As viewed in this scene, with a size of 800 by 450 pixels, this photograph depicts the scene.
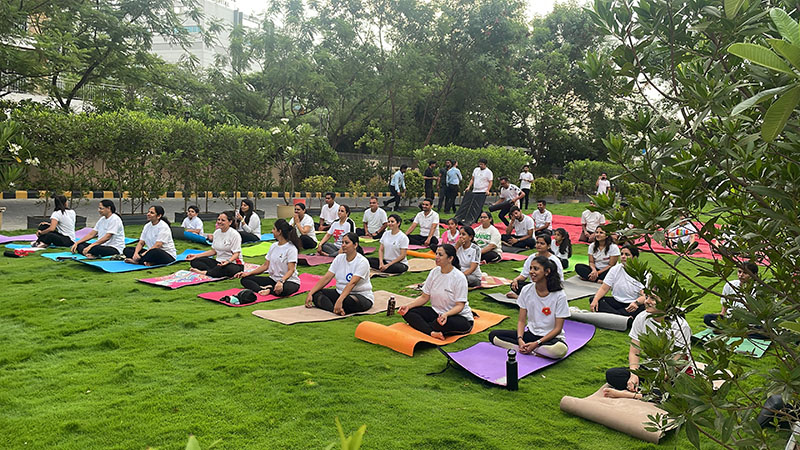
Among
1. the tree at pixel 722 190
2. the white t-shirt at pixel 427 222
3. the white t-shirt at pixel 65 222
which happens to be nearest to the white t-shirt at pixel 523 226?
the white t-shirt at pixel 427 222

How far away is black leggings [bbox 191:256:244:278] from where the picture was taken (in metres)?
8.99

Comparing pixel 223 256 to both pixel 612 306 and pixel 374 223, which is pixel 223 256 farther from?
pixel 612 306

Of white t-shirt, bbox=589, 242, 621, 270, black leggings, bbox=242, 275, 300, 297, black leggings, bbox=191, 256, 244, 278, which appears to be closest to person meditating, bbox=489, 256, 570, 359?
black leggings, bbox=242, 275, 300, 297

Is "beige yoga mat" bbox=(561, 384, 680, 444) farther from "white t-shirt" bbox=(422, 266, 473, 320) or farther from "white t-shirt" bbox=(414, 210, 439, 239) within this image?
"white t-shirt" bbox=(414, 210, 439, 239)

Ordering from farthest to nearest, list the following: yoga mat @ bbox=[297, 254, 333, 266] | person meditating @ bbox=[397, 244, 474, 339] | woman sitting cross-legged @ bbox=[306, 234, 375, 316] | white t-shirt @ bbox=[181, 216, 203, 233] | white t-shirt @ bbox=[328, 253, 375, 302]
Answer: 1. white t-shirt @ bbox=[181, 216, 203, 233]
2. yoga mat @ bbox=[297, 254, 333, 266]
3. white t-shirt @ bbox=[328, 253, 375, 302]
4. woman sitting cross-legged @ bbox=[306, 234, 375, 316]
5. person meditating @ bbox=[397, 244, 474, 339]

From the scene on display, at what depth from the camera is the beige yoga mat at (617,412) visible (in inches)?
162

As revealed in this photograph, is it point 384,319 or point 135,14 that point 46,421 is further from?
point 135,14

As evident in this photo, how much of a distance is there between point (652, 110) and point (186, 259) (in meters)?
9.36

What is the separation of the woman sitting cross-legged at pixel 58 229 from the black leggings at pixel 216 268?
321cm

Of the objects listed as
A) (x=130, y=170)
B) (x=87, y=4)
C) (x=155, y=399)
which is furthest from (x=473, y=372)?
(x=87, y=4)

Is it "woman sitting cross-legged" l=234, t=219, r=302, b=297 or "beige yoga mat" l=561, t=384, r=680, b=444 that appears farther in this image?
"woman sitting cross-legged" l=234, t=219, r=302, b=297

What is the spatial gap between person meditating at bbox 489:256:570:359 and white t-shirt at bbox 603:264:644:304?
5.87ft

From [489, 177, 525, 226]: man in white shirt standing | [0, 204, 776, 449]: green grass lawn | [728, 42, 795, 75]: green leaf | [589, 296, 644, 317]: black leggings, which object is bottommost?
[0, 204, 776, 449]: green grass lawn

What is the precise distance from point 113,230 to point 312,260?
3393mm
